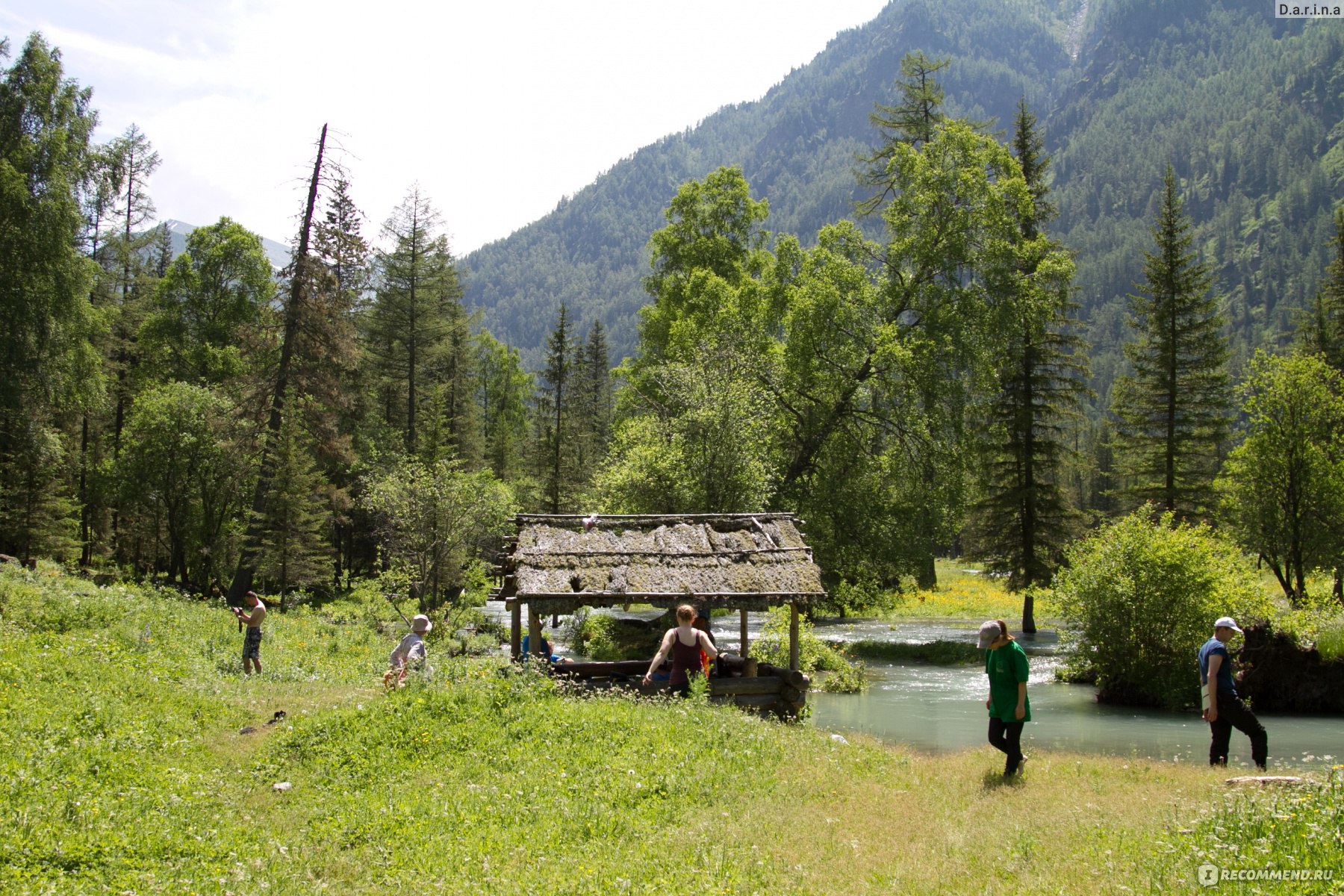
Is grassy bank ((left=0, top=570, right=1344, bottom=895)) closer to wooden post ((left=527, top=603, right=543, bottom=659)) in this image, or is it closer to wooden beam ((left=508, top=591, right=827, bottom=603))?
wooden beam ((left=508, top=591, right=827, bottom=603))

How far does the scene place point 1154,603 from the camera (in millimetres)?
22219

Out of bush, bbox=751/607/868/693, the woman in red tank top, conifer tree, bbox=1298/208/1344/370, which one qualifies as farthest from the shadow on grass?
conifer tree, bbox=1298/208/1344/370

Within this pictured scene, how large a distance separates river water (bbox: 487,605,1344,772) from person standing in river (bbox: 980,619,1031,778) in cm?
361

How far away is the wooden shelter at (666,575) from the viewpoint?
1525 centimetres

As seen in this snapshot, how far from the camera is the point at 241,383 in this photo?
29812 millimetres

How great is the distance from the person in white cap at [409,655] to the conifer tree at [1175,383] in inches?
1237

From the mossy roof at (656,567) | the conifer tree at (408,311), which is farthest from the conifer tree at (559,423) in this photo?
the mossy roof at (656,567)

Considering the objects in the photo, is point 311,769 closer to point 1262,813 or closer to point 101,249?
point 1262,813

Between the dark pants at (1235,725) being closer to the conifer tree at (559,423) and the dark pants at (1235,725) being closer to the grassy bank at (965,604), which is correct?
the grassy bank at (965,604)

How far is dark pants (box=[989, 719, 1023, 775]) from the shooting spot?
10.7 meters

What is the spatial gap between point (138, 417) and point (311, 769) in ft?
95.8

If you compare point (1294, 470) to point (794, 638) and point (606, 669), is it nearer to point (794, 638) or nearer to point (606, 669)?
point (794, 638)

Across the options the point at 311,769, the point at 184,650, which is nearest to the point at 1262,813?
the point at 311,769

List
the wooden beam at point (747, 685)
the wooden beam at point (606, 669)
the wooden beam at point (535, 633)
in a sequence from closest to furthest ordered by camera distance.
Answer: the wooden beam at point (747, 685)
the wooden beam at point (535, 633)
the wooden beam at point (606, 669)
